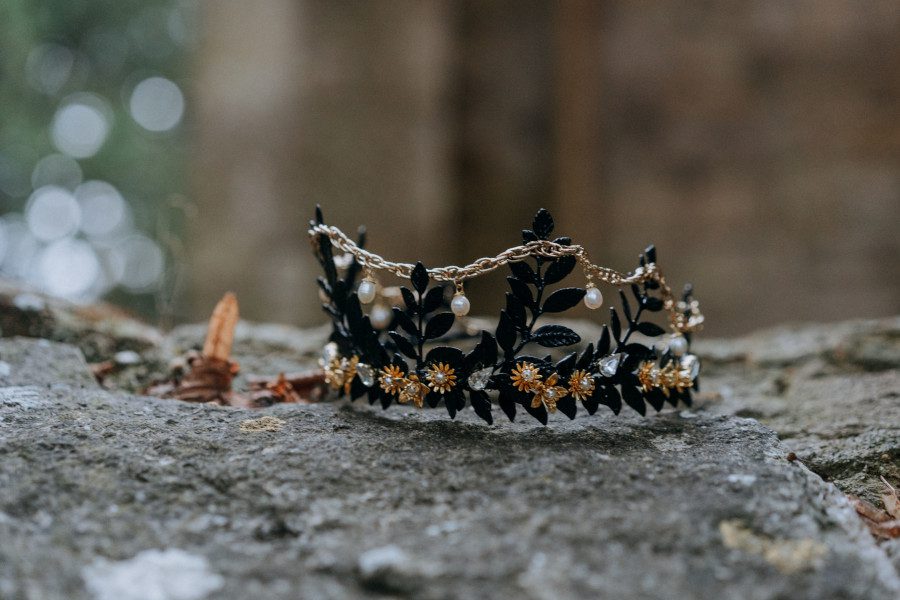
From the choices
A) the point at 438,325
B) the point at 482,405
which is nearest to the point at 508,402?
the point at 482,405

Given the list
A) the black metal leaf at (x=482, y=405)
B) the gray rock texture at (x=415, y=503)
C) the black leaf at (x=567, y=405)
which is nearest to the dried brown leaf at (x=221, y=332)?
the gray rock texture at (x=415, y=503)

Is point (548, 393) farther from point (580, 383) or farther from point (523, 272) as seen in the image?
point (523, 272)

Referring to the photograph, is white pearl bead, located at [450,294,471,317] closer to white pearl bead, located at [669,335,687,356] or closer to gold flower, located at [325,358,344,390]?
gold flower, located at [325,358,344,390]

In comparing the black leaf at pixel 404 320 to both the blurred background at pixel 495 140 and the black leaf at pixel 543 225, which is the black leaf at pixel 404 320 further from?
the blurred background at pixel 495 140

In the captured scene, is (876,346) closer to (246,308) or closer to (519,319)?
(519,319)

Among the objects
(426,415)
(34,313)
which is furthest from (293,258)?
(426,415)

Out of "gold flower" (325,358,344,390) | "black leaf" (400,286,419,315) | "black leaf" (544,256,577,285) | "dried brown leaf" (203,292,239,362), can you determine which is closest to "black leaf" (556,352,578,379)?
"black leaf" (544,256,577,285)
